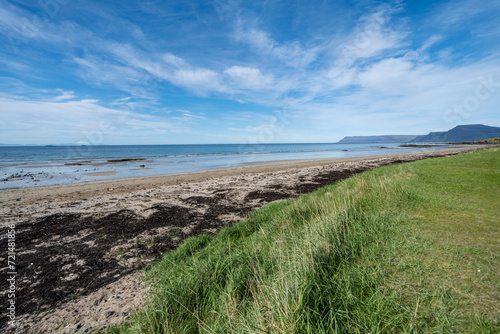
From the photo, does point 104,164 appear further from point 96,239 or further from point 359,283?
point 359,283

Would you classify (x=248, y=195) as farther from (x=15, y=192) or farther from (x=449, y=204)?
(x=15, y=192)

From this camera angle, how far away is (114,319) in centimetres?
353

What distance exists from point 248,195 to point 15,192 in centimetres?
1601

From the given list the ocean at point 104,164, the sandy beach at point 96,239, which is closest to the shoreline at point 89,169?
the ocean at point 104,164

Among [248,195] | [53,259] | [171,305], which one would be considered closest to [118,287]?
[171,305]

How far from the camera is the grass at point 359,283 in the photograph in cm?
218

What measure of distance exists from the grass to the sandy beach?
868 mm

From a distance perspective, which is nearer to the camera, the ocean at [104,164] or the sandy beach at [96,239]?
the sandy beach at [96,239]

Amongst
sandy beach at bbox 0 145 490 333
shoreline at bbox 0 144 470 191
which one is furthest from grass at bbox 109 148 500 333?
shoreline at bbox 0 144 470 191

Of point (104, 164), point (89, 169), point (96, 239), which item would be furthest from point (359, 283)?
point (104, 164)

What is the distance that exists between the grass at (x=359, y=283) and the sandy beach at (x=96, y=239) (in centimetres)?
87

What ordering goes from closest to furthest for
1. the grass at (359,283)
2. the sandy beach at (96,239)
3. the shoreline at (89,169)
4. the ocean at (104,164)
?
the grass at (359,283)
the sandy beach at (96,239)
the shoreline at (89,169)
the ocean at (104,164)

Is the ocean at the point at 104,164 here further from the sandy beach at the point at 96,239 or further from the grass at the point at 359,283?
the grass at the point at 359,283

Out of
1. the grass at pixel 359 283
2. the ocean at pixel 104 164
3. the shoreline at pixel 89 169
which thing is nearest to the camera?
the grass at pixel 359 283
